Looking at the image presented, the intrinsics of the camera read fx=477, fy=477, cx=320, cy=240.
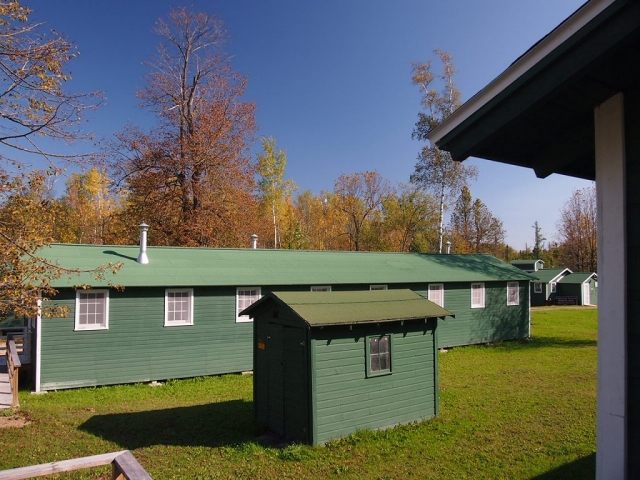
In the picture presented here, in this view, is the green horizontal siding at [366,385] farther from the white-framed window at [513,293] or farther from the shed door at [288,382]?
the white-framed window at [513,293]

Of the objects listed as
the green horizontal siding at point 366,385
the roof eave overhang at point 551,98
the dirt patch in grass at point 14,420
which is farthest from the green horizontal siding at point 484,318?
the roof eave overhang at point 551,98

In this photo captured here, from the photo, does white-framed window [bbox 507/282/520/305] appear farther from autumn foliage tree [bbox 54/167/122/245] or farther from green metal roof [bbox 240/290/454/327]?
autumn foliage tree [bbox 54/167/122/245]

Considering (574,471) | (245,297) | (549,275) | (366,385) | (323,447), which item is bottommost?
(323,447)

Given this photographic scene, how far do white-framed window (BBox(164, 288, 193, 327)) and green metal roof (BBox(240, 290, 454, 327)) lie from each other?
598 centimetres

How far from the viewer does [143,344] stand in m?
15.0

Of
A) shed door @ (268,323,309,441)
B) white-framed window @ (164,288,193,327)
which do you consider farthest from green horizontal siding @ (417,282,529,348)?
shed door @ (268,323,309,441)

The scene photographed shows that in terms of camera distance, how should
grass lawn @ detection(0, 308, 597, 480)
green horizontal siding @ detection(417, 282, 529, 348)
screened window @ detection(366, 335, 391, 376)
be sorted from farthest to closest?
green horizontal siding @ detection(417, 282, 529, 348)
screened window @ detection(366, 335, 391, 376)
grass lawn @ detection(0, 308, 597, 480)

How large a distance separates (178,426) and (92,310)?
19.7 feet

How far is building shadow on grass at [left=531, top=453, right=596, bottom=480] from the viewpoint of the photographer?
6621mm

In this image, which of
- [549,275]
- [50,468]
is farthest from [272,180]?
[50,468]

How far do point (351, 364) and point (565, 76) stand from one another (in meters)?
6.96

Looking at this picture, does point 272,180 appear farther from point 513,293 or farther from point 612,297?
point 612,297

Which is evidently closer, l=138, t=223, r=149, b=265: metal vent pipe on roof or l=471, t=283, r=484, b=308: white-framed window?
l=138, t=223, r=149, b=265: metal vent pipe on roof

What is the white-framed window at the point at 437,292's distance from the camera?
69.4 feet
